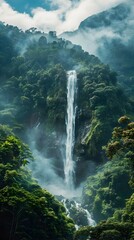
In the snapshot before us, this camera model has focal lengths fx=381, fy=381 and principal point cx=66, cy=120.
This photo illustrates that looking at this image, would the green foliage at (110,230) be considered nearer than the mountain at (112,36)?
Yes

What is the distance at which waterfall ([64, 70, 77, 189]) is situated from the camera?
5728cm

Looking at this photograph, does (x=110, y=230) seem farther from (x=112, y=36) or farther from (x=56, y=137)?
(x=112, y=36)

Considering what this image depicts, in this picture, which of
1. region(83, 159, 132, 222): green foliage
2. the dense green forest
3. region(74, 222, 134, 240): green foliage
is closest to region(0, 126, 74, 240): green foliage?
the dense green forest

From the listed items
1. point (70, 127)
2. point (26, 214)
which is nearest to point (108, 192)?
point (26, 214)

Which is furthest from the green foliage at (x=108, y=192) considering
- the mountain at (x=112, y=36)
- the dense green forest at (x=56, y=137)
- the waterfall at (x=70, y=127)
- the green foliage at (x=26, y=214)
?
the mountain at (x=112, y=36)

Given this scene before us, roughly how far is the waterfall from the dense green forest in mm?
799

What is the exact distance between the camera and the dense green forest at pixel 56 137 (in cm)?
2750

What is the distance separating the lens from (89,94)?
66.6 metres

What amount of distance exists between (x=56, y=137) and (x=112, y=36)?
84.3 meters

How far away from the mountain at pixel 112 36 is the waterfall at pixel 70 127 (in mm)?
39578

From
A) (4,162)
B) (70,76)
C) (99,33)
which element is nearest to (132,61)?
(99,33)

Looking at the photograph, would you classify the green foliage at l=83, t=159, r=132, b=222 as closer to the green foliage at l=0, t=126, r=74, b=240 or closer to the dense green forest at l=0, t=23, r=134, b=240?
the dense green forest at l=0, t=23, r=134, b=240

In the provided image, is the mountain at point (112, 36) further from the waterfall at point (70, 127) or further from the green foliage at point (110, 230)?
the green foliage at point (110, 230)

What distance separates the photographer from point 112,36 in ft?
456
